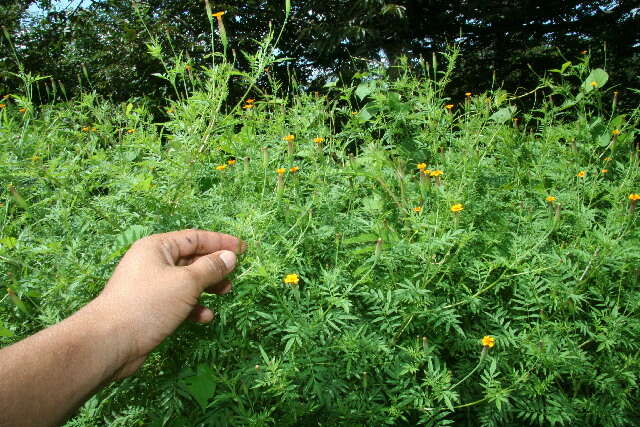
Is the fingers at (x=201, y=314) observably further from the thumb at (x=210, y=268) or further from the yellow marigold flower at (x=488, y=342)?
the yellow marigold flower at (x=488, y=342)

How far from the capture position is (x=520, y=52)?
923 cm

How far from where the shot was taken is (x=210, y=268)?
4.48 feet

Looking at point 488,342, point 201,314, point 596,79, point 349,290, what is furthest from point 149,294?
point 596,79

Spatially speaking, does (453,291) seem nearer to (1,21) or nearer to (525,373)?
(525,373)

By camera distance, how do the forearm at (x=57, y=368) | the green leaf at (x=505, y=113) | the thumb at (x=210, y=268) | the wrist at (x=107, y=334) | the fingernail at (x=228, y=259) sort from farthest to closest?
the green leaf at (x=505, y=113) → the fingernail at (x=228, y=259) → the thumb at (x=210, y=268) → the wrist at (x=107, y=334) → the forearm at (x=57, y=368)

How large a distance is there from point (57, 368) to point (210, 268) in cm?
46

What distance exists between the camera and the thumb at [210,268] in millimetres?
1324

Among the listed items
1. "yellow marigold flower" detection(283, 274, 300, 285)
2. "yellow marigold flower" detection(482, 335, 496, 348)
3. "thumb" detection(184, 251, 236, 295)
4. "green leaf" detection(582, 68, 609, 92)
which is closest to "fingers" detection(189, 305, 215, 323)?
"thumb" detection(184, 251, 236, 295)

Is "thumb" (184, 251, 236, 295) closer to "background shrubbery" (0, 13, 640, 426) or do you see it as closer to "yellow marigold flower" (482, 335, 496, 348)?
"background shrubbery" (0, 13, 640, 426)

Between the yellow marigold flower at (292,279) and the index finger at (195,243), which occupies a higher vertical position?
the index finger at (195,243)

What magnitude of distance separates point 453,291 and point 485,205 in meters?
0.55

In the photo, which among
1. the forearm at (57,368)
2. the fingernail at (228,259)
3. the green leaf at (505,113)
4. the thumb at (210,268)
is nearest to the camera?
the forearm at (57,368)

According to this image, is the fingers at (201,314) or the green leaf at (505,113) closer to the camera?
the fingers at (201,314)

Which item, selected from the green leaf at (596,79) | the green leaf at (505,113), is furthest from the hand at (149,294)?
the green leaf at (596,79)
